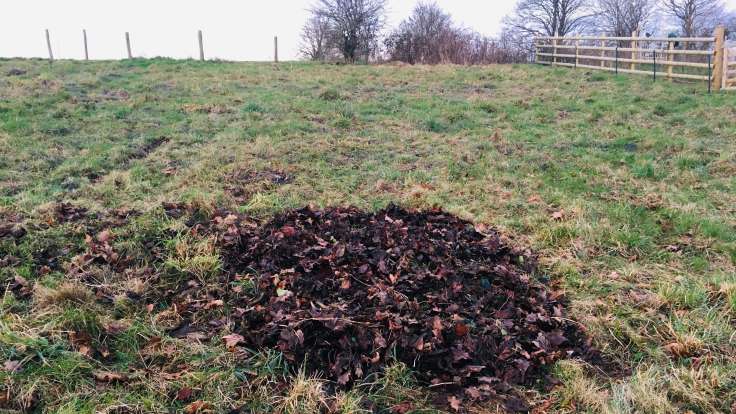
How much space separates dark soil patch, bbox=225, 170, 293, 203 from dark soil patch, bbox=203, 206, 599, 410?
3.70ft

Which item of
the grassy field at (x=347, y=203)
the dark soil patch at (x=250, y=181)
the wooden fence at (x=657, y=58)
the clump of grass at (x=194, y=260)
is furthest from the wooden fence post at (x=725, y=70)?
the clump of grass at (x=194, y=260)

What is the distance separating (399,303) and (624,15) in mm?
42356

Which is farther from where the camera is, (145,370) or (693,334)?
(693,334)

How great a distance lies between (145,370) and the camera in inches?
110

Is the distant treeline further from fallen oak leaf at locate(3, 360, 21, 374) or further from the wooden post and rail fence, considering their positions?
fallen oak leaf at locate(3, 360, 21, 374)

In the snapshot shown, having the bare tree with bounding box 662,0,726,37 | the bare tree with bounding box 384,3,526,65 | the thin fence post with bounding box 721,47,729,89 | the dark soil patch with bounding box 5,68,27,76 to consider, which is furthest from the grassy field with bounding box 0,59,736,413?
the bare tree with bounding box 662,0,726,37

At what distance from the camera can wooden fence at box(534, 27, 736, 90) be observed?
1183cm

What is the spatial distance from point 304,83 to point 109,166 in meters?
7.84

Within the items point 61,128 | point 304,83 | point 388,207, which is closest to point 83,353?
point 388,207

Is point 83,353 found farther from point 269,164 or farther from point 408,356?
point 269,164

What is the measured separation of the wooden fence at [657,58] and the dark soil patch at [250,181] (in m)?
11.5

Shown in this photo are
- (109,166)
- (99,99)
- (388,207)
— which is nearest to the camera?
(388,207)

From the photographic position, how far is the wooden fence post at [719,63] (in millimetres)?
11688

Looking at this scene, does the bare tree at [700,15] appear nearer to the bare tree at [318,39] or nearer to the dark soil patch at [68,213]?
the bare tree at [318,39]
